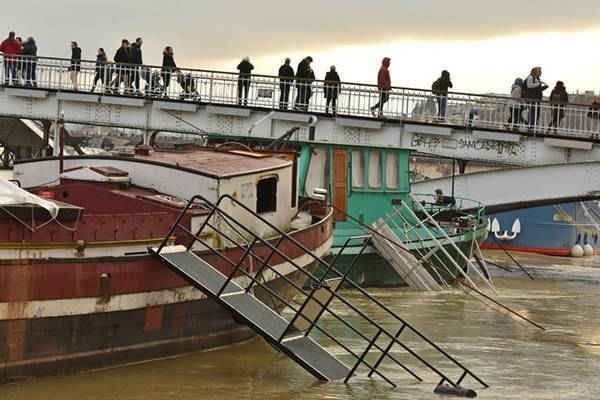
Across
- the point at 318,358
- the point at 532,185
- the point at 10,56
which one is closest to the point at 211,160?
the point at 318,358

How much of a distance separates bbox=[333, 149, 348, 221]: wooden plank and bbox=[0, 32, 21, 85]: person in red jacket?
1239 centimetres

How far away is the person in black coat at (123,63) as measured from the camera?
40.1 m

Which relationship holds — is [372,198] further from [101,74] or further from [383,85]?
[101,74]

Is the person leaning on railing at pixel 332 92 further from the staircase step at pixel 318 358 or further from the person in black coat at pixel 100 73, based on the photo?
the staircase step at pixel 318 358

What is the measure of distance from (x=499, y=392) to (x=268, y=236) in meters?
5.02

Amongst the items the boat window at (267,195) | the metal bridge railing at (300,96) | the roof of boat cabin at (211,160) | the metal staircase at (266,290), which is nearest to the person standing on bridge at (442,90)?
the metal bridge railing at (300,96)

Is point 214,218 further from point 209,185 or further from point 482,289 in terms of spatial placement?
point 482,289

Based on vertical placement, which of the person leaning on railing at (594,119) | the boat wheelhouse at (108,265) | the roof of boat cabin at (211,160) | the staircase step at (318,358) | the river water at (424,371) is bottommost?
the river water at (424,371)

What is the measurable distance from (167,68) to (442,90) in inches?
268

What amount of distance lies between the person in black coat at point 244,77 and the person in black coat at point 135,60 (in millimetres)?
2619

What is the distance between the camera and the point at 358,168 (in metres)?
31.5

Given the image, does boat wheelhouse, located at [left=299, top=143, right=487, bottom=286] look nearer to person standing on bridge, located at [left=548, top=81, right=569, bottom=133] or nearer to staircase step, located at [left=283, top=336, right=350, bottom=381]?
person standing on bridge, located at [left=548, top=81, right=569, bottom=133]

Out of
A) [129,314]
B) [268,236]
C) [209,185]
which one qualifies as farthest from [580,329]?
[129,314]

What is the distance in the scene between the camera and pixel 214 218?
20.4m
